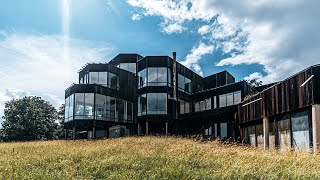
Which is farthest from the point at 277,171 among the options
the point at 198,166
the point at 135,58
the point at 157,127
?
the point at 135,58

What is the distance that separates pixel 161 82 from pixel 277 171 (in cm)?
2534

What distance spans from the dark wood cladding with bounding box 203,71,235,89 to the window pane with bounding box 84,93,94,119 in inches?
684

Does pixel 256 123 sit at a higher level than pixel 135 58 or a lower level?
lower

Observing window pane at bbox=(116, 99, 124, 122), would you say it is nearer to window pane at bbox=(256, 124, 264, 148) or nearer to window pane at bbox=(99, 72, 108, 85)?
window pane at bbox=(99, 72, 108, 85)

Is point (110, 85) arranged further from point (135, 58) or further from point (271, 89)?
point (271, 89)

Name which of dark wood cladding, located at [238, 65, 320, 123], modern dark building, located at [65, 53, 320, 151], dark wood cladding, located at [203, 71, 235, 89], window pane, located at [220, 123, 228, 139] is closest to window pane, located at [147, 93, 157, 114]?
modern dark building, located at [65, 53, 320, 151]

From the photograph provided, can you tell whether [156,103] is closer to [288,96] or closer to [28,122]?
[288,96]

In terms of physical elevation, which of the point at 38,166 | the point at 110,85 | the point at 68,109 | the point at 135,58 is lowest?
the point at 38,166

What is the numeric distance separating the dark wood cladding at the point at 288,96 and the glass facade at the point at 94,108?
1770cm

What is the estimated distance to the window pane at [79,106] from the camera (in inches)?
1299

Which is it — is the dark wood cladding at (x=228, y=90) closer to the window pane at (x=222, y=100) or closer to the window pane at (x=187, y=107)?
the window pane at (x=222, y=100)

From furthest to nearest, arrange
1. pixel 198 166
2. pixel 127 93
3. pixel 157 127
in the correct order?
1. pixel 127 93
2. pixel 157 127
3. pixel 198 166

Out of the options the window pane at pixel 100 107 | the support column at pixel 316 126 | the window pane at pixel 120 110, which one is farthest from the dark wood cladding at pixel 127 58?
the support column at pixel 316 126

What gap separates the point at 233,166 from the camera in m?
10.3
